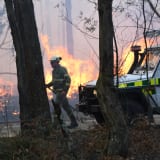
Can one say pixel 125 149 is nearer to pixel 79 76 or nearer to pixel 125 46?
pixel 125 46

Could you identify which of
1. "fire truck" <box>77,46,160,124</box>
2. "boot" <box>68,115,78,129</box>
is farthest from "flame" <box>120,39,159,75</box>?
"boot" <box>68,115,78,129</box>

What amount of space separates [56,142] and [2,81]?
6318 millimetres

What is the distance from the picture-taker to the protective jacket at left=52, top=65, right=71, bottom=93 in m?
12.6

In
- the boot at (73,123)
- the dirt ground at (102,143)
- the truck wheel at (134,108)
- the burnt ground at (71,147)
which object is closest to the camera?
the burnt ground at (71,147)

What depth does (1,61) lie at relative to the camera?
1397cm

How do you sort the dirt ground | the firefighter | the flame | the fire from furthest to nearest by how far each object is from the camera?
the fire
the firefighter
the flame
the dirt ground

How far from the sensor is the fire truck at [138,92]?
1183 cm

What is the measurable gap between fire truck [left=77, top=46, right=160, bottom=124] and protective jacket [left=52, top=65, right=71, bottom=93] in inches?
17.3

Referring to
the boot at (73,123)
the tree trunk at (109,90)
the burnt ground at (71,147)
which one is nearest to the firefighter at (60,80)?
the boot at (73,123)

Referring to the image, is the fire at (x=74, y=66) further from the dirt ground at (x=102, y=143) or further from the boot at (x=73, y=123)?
the dirt ground at (x=102, y=143)

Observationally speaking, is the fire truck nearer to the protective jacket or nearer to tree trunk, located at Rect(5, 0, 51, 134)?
the protective jacket

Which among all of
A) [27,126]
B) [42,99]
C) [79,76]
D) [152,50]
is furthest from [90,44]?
[27,126]

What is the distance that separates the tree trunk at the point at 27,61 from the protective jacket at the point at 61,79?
259 centimetres

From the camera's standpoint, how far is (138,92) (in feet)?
39.3
